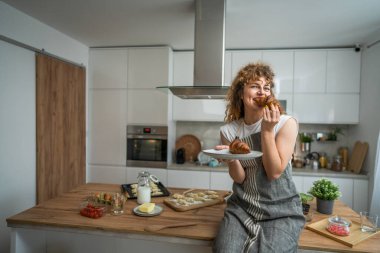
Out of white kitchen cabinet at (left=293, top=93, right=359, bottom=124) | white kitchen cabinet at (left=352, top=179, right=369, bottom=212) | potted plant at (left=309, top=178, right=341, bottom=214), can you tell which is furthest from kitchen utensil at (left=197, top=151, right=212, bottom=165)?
potted plant at (left=309, top=178, right=341, bottom=214)

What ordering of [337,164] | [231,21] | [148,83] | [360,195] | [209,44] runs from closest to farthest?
[209,44], [231,21], [360,195], [337,164], [148,83]

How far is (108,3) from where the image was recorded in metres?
2.05

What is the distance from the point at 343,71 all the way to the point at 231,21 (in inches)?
65.8

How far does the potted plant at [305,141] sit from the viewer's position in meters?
3.29

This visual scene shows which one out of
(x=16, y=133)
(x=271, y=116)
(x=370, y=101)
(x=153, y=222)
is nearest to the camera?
(x=271, y=116)

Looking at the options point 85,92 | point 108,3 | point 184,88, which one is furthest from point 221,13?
point 85,92

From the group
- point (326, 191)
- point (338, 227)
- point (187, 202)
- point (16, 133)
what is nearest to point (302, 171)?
point (326, 191)

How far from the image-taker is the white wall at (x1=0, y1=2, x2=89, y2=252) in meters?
2.10

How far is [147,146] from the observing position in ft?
10.7

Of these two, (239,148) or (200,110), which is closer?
(239,148)

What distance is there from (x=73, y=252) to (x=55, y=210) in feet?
1.03

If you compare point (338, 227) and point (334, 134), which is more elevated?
point (334, 134)

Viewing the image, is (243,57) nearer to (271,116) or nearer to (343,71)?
(343,71)

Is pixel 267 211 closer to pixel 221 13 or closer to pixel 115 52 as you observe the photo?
pixel 221 13
